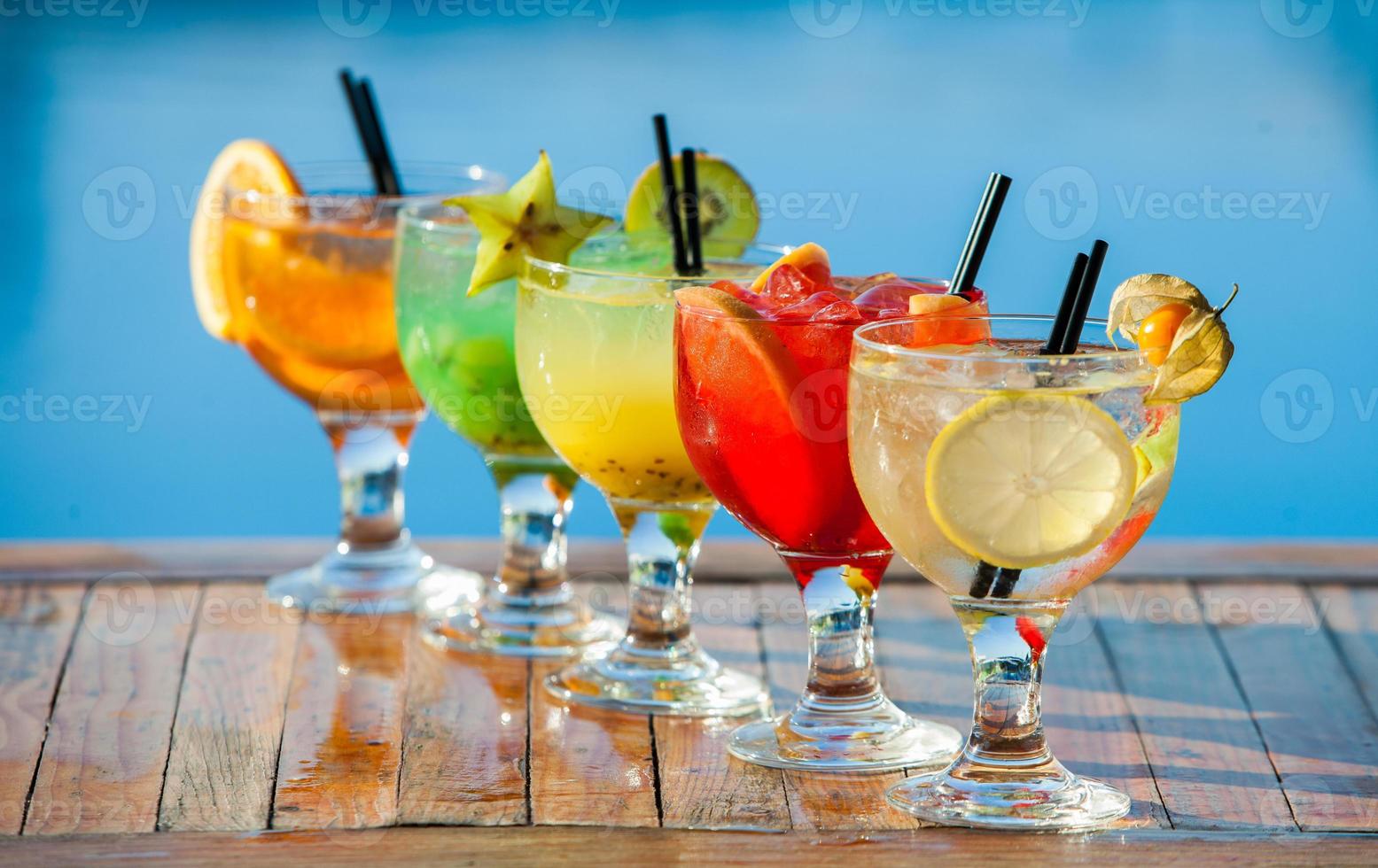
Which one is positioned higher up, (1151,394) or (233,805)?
(1151,394)

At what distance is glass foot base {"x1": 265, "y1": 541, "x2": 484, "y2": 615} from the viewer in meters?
1.21

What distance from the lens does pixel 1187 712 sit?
1.00 m

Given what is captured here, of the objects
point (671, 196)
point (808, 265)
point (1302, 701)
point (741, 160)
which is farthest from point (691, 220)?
point (741, 160)

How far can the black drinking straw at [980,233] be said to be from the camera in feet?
2.92

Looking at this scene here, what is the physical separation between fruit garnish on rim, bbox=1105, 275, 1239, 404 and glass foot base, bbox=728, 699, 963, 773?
235 mm

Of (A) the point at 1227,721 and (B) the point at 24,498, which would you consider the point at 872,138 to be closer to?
(B) the point at 24,498

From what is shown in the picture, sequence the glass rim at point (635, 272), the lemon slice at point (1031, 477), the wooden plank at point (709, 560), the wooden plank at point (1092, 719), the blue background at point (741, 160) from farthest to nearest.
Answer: the blue background at point (741, 160), the wooden plank at point (709, 560), the glass rim at point (635, 272), the wooden plank at point (1092, 719), the lemon slice at point (1031, 477)

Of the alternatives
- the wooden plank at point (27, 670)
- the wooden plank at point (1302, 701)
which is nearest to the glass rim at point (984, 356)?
the wooden plank at point (1302, 701)

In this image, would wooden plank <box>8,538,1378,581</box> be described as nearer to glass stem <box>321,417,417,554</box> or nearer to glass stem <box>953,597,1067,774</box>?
glass stem <box>321,417,417,554</box>

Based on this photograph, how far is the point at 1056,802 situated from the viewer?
83cm

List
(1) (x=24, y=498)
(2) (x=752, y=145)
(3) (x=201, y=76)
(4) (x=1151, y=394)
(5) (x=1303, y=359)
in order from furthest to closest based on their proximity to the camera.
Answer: (3) (x=201, y=76) → (2) (x=752, y=145) → (5) (x=1303, y=359) → (1) (x=24, y=498) → (4) (x=1151, y=394)

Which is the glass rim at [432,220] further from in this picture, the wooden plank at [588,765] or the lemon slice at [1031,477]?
the lemon slice at [1031,477]

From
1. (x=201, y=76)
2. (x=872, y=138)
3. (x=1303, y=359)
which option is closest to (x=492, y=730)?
(x=1303, y=359)

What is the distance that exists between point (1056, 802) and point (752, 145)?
3.90 m
